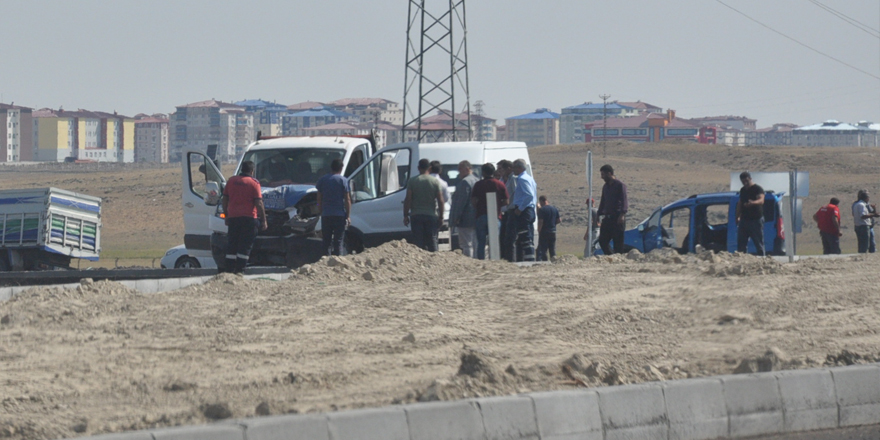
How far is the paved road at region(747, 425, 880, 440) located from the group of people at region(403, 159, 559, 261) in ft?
28.5

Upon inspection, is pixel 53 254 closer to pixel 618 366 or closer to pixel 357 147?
pixel 357 147

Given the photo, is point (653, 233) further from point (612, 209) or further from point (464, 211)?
point (464, 211)

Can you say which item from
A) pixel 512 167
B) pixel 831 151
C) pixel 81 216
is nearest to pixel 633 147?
pixel 831 151

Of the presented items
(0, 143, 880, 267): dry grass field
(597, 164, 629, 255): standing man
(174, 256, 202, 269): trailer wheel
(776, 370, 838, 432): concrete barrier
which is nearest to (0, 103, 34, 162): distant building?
(0, 143, 880, 267): dry grass field

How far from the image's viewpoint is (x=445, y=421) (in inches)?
236

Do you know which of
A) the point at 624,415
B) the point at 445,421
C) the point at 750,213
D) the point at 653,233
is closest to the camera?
the point at 445,421

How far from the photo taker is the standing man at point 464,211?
16.2m

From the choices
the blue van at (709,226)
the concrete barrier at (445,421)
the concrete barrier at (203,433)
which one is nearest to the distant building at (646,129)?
the blue van at (709,226)

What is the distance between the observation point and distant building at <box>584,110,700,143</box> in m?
186

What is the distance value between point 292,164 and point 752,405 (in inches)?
487

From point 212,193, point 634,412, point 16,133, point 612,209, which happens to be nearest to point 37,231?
point 212,193

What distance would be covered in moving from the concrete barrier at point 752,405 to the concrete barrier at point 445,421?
1852 millimetres

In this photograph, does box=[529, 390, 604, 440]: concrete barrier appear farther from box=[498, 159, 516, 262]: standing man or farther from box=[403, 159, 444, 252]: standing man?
box=[498, 159, 516, 262]: standing man

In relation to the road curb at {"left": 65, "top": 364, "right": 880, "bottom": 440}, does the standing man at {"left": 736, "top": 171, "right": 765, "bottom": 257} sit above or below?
above
